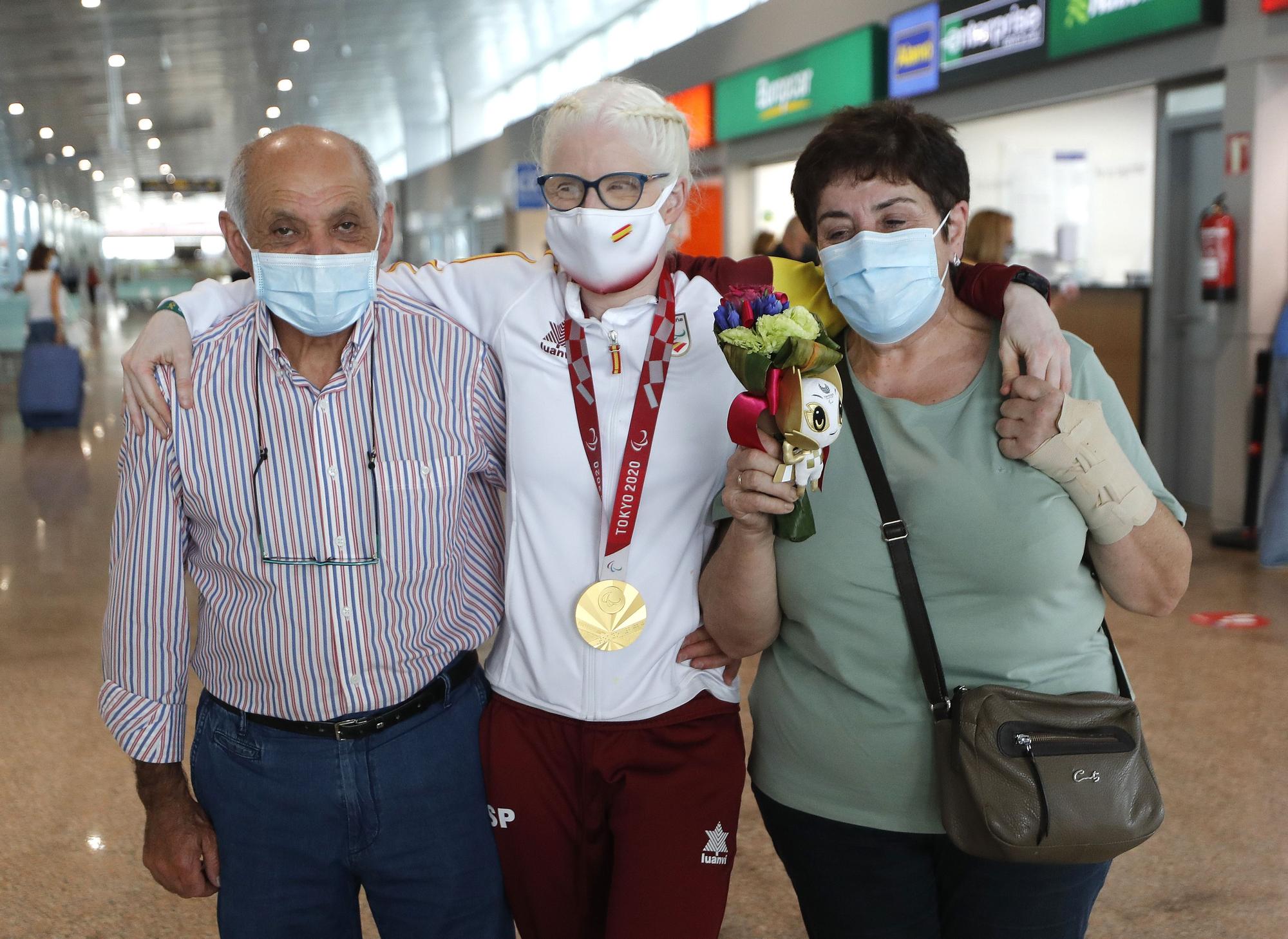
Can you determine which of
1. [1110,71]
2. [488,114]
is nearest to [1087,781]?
[1110,71]

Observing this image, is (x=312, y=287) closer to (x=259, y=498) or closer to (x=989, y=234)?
(x=259, y=498)

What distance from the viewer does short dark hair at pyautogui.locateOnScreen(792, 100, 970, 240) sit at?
1.69 metres

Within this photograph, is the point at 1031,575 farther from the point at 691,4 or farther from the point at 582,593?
the point at 691,4

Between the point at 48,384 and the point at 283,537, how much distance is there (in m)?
12.4

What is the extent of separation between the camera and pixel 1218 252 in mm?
6879

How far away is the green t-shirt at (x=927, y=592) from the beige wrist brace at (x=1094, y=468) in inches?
1.4

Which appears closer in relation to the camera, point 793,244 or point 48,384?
point 793,244

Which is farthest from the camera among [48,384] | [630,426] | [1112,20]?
[48,384]

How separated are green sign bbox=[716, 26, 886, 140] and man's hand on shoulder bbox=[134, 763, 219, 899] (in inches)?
311

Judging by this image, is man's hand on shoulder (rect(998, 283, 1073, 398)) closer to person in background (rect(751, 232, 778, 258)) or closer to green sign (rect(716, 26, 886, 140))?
person in background (rect(751, 232, 778, 258))

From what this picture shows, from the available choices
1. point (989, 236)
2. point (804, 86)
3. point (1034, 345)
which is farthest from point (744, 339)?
point (804, 86)

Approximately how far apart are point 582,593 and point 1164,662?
3.80m

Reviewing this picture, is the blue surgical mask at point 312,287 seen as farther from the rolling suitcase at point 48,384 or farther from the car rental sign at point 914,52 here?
the rolling suitcase at point 48,384

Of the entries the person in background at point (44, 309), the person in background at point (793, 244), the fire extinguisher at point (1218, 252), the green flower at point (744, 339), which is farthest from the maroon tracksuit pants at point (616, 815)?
the person in background at point (44, 309)
